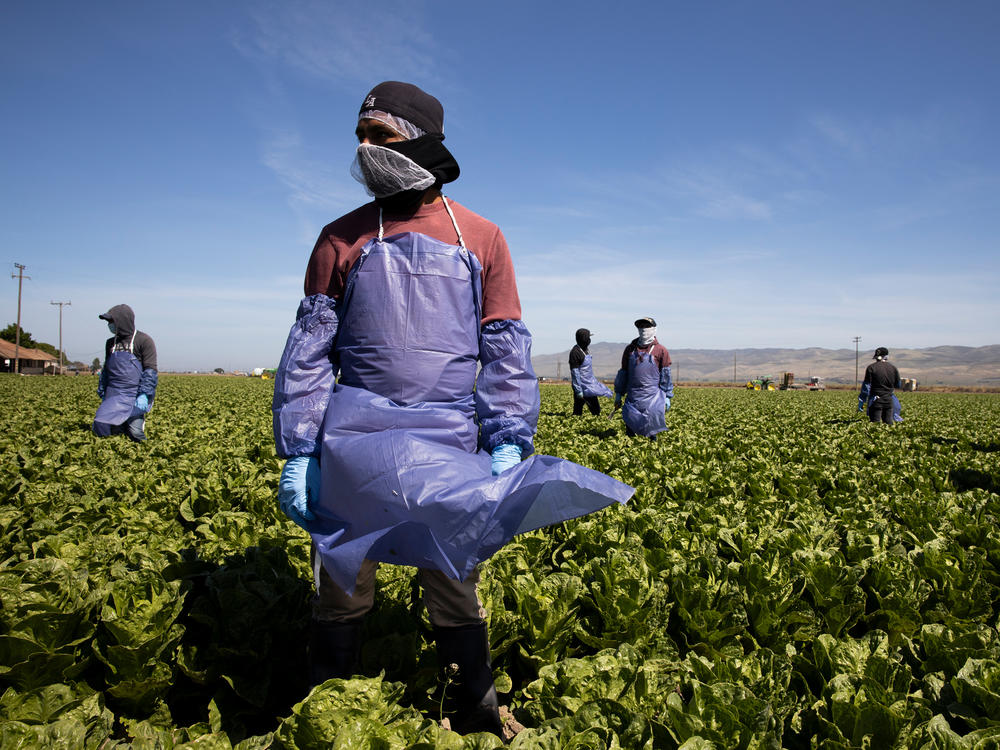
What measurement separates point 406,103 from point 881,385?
14.7 meters

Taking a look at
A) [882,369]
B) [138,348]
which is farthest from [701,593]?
[882,369]

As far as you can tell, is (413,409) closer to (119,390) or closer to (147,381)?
(147,381)

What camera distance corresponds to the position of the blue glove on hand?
1918mm

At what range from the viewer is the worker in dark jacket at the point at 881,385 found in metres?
13.3

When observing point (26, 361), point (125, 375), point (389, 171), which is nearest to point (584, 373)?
point (125, 375)

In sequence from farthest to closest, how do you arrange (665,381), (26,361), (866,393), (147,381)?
(26,361)
(866,393)
(665,381)
(147,381)

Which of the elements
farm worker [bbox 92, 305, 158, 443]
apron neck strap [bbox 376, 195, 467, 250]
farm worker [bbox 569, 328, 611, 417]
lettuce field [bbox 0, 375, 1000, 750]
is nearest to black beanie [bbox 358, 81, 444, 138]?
apron neck strap [bbox 376, 195, 467, 250]

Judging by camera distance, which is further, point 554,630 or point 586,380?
point 586,380

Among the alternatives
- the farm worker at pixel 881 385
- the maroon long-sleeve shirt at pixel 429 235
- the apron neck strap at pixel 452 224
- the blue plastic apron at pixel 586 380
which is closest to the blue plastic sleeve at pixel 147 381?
the maroon long-sleeve shirt at pixel 429 235

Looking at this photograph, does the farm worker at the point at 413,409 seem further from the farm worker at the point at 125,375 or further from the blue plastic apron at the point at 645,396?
the blue plastic apron at the point at 645,396

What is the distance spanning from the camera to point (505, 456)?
2020 mm

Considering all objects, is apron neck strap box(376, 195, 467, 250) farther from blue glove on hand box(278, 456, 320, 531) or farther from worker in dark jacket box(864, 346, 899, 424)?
worker in dark jacket box(864, 346, 899, 424)

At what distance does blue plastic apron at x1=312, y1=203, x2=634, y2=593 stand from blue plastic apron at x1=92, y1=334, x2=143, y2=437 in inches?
296

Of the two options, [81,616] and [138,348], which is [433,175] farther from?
[138,348]
